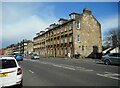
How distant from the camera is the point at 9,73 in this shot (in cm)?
830

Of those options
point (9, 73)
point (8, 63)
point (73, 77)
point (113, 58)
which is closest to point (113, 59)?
point (113, 58)

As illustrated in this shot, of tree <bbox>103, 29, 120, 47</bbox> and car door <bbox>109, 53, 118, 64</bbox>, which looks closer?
car door <bbox>109, 53, 118, 64</bbox>

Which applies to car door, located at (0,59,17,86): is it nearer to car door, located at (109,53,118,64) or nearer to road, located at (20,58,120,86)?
road, located at (20,58,120,86)

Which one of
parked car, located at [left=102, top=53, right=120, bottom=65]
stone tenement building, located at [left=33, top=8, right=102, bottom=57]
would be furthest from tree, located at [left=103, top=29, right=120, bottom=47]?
parked car, located at [left=102, top=53, right=120, bottom=65]

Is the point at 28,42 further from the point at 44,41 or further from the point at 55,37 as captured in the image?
the point at 55,37

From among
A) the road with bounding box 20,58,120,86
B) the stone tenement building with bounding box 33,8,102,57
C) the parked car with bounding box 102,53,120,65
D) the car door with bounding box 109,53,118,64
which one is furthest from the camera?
the stone tenement building with bounding box 33,8,102,57

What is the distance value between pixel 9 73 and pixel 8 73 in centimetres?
5

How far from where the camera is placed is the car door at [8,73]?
8203 millimetres

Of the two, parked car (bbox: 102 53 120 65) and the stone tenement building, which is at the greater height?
the stone tenement building

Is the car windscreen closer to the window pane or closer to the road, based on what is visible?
the window pane

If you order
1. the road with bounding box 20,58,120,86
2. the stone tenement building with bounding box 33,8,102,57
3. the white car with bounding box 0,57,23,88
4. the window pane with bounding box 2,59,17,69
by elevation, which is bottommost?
the road with bounding box 20,58,120,86

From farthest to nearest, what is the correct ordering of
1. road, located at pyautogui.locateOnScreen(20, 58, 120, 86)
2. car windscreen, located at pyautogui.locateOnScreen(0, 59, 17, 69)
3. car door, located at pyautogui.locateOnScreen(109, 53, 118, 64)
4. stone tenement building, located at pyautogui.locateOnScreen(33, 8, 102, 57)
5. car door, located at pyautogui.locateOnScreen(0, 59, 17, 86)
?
stone tenement building, located at pyautogui.locateOnScreen(33, 8, 102, 57) → car door, located at pyautogui.locateOnScreen(109, 53, 118, 64) → road, located at pyautogui.locateOnScreen(20, 58, 120, 86) → car windscreen, located at pyautogui.locateOnScreen(0, 59, 17, 69) → car door, located at pyautogui.locateOnScreen(0, 59, 17, 86)

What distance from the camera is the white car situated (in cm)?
821

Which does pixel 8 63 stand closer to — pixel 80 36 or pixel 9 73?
pixel 9 73
